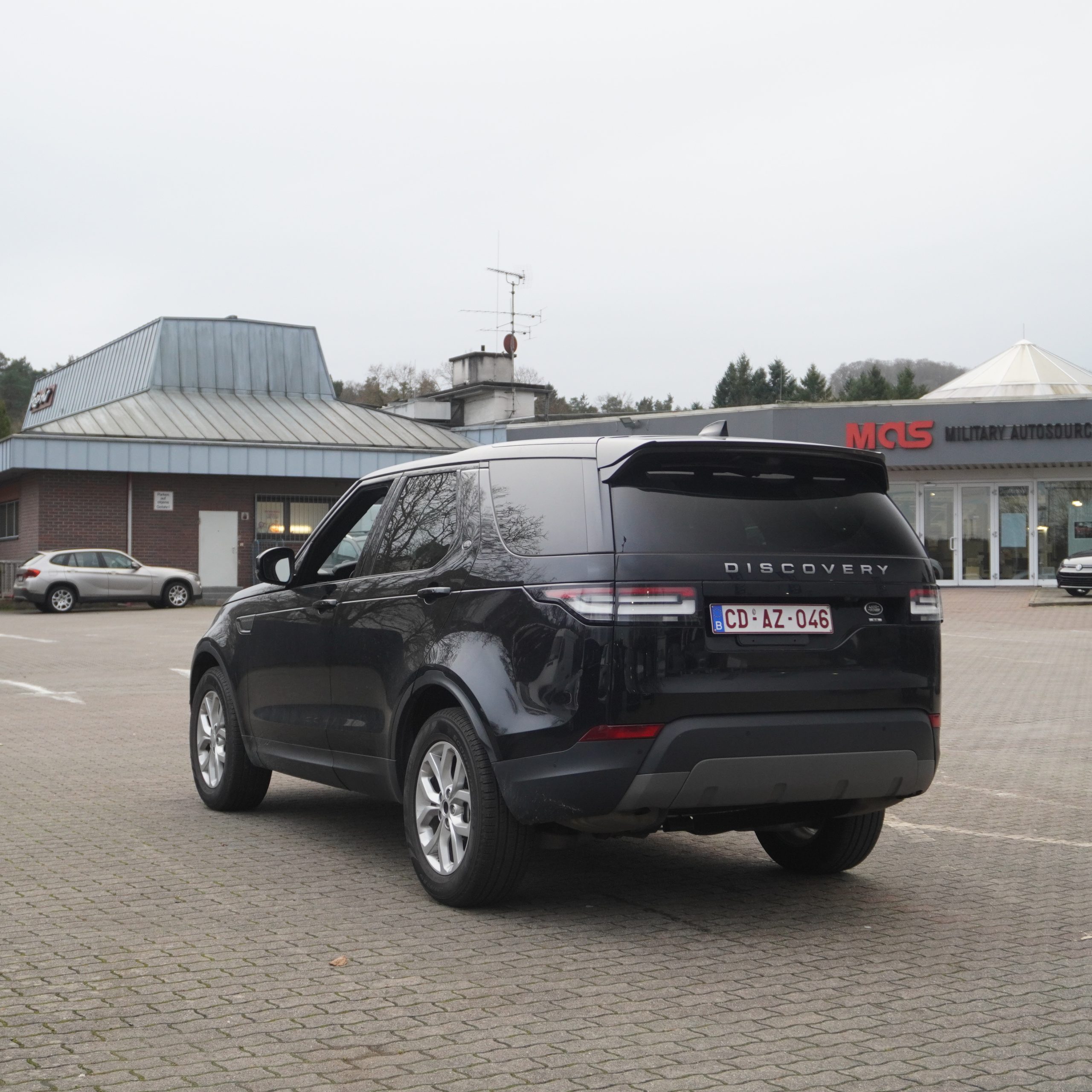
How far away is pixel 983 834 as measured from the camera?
740cm

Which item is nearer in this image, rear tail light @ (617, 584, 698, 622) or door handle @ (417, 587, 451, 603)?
rear tail light @ (617, 584, 698, 622)

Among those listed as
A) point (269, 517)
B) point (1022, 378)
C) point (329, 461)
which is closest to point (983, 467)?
point (1022, 378)

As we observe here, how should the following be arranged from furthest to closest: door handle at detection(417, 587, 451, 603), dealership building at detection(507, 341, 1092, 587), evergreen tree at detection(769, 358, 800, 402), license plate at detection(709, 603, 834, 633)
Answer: evergreen tree at detection(769, 358, 800, 402), dealership building at detection(507, 341, 1092, 587), door handle at detection(417, 587, 451, 603), license plate at detection(709, 603, 834, 633)

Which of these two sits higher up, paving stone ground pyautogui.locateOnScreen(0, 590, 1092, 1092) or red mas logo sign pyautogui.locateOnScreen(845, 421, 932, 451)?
red mas logo sign pyautogui.locateOnScreen(845, 421, 932, 451)

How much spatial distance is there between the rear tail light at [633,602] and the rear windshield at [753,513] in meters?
0.15

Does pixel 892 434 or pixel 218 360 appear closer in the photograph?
pixel 892 434

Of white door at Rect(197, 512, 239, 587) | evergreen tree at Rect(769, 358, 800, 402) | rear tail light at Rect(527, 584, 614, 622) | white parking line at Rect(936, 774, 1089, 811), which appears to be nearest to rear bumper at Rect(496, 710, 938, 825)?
rear tail light at Rect(527, 584, 614, 622)

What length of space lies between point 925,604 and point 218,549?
3603 centimetres

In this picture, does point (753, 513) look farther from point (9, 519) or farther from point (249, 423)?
point (9, 519)

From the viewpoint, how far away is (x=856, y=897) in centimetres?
596

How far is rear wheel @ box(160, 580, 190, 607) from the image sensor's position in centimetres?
3422

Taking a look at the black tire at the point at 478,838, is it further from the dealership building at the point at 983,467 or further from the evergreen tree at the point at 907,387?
the evergreen tree at the point at 907,387

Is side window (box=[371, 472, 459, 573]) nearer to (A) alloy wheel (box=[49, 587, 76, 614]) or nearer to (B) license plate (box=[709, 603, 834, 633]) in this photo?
(B) license plate (box=[709, 603, 834, 633])

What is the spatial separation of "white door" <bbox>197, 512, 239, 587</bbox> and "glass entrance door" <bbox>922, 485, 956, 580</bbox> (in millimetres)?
19385
